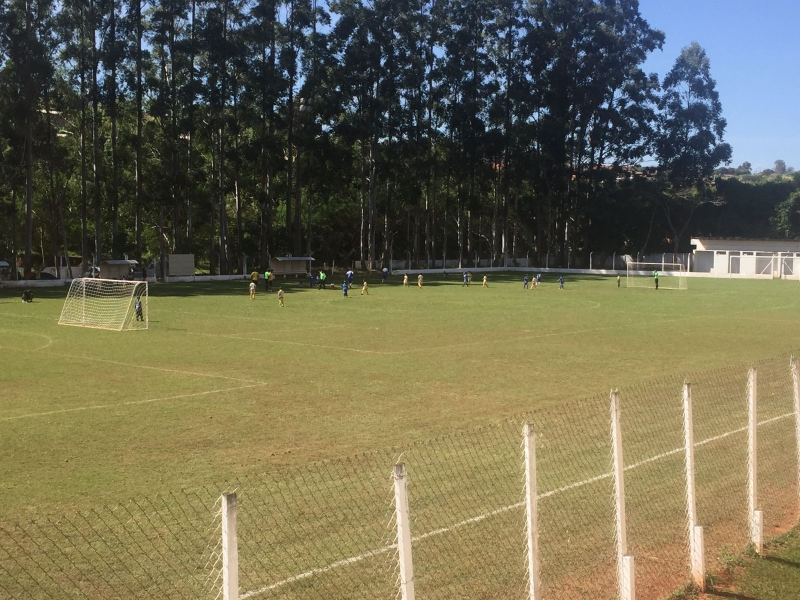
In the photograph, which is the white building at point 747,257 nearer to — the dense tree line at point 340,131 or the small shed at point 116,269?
the dense tree line at point 340,131

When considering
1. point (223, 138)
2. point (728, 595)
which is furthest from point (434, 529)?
point (223, 138)

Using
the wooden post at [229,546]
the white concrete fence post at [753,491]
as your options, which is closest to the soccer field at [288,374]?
the white concrete fence post at [753,491]

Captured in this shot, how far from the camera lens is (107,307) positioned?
133ft

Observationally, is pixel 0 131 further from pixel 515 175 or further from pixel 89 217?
pixel 515 175

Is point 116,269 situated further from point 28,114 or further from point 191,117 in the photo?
point 191,117

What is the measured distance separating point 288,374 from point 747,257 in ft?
234

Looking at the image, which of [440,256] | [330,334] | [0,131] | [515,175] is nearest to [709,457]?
[330,334]

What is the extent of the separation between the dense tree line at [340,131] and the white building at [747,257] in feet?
24.7

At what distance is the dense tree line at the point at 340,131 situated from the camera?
6831 centimetres

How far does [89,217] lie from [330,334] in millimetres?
56453

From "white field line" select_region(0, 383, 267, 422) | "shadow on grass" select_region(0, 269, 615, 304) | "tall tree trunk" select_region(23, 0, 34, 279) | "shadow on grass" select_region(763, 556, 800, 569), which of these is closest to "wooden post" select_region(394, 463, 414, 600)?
"shadow on grass" select_region(763, 556, 800, 569)

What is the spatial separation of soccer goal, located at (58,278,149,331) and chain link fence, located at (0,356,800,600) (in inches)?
909

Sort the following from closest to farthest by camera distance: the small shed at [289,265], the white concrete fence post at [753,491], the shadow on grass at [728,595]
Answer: the shadow on grass at [728,595]
the white concrete fence post at [753,491]
the small shed at [289,265]

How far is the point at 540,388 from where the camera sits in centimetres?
2119
